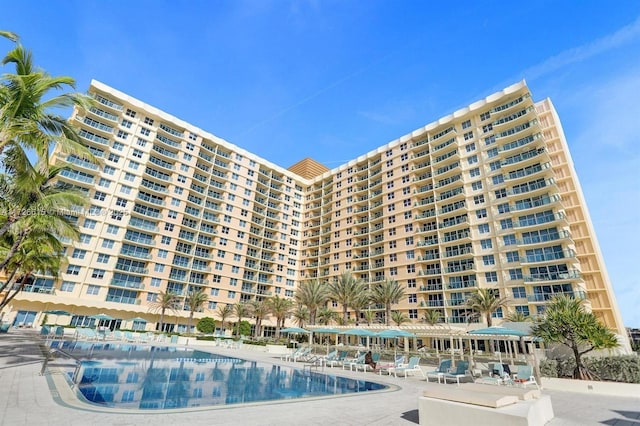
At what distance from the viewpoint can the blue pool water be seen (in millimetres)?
10291

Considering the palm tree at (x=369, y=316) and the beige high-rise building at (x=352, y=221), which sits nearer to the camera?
the beige high-rise building at (x=352, y=221)

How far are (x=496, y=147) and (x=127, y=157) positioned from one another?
191ft

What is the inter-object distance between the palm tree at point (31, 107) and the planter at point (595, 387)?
22.9 metres

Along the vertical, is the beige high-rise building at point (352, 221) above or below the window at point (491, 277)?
above

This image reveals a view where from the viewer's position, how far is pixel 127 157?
52.8 meters

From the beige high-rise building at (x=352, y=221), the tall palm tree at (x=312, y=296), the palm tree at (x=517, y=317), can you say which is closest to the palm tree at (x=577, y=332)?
the palm tree at (x=517, y=317)

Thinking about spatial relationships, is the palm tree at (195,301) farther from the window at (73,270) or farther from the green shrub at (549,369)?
the green shrub at (549,369)

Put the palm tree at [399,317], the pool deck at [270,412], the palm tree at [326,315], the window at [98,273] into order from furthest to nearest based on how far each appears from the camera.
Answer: the palm tree at [326,315] < the palm tree at [399,317] < the window at [98,273] < the pool deck at [270,412]

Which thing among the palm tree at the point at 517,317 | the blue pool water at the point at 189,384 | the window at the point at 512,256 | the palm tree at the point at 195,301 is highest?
the window at the point at 512,256

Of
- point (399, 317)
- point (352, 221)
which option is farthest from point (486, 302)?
point (352, 221)

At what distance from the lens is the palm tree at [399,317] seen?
4741cm

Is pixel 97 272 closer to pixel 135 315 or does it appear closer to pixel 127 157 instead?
pixel 135 315

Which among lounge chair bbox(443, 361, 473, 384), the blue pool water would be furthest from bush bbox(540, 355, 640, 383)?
the blue pool water

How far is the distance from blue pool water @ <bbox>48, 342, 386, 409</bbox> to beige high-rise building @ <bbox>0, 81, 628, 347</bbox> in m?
33.3
